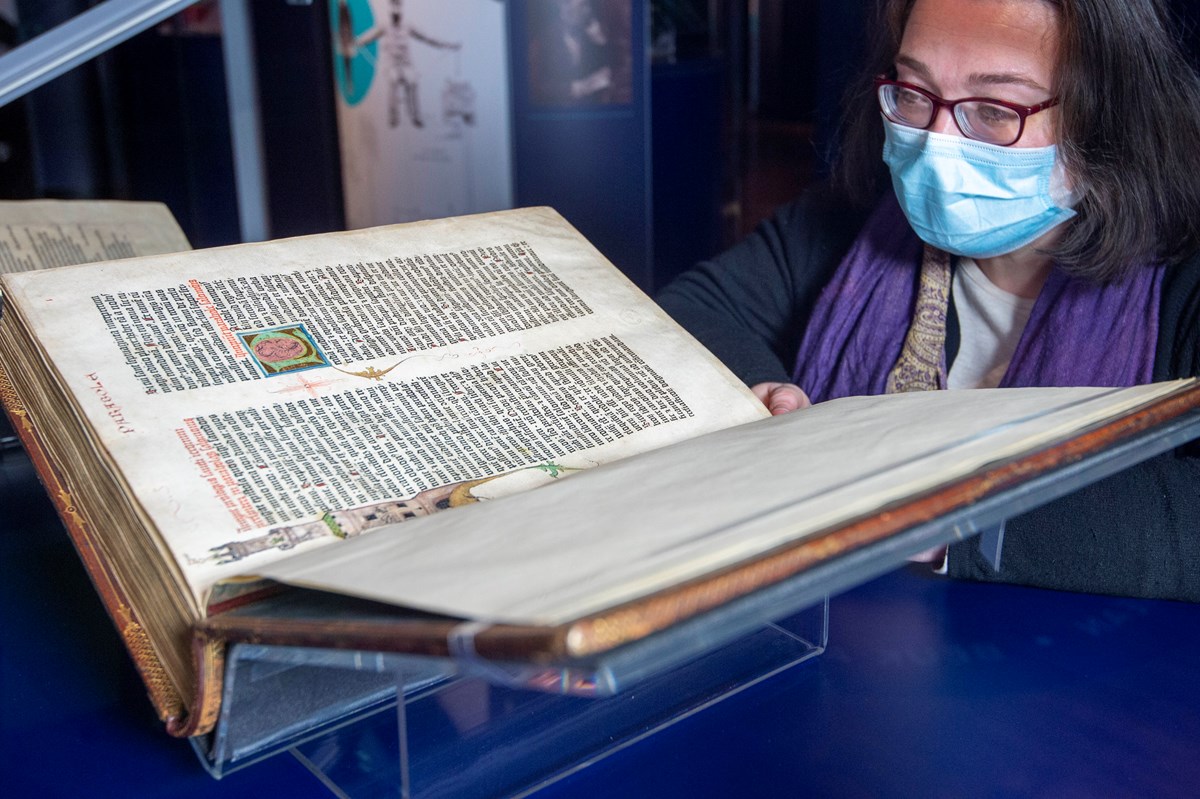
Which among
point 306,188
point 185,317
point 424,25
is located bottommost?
point 306,188

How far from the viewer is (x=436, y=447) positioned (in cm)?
62

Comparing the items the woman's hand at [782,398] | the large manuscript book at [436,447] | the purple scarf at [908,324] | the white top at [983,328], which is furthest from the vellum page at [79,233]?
the white top at [983,328]

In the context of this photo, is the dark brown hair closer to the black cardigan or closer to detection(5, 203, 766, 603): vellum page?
the black cardigan

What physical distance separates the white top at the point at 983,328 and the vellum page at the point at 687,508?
62 cm

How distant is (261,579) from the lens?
508mm

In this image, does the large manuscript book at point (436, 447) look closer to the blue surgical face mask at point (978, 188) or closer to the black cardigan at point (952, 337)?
the black cardigan at point (952, 337)

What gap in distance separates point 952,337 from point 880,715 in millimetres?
680

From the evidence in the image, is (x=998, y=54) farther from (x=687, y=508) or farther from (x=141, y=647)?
(x=141, y=647)

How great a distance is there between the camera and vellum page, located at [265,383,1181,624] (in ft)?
1.32

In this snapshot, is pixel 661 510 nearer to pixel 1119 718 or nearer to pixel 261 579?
pixel 261 579

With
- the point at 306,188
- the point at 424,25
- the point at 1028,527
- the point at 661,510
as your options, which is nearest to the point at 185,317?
the point at 661,510

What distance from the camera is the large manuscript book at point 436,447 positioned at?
0.42 metres

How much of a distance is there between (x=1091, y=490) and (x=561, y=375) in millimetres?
383

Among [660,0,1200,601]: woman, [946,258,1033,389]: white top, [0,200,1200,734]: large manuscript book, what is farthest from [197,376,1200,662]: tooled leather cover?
[946,258,1033,389]: white top
